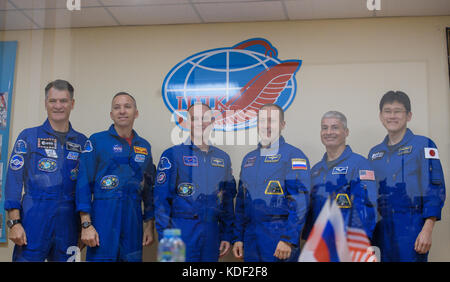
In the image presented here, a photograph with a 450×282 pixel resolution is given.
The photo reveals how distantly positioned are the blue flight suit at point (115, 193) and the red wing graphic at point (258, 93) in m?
0.75

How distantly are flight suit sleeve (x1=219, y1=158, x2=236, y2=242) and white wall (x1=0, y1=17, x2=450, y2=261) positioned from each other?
0.14m

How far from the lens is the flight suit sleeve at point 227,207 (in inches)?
142

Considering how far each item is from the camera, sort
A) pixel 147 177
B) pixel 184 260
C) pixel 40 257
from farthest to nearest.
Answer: pixel 147 177 < pixel 40 257 < pixel 184 260

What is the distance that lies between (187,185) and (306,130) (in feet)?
3.36

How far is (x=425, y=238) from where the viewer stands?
3475mm

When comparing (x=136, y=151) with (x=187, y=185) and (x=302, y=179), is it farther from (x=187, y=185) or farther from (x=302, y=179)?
(x=302, y=179)

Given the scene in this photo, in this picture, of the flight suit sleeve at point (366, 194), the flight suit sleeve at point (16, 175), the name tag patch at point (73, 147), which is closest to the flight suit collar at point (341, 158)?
the flight suit sleeve at point (366, 194)

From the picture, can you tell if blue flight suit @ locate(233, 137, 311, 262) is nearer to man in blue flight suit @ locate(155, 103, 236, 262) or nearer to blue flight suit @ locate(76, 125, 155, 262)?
man in blue flight suit @ locate(155, 103, 236, 262)

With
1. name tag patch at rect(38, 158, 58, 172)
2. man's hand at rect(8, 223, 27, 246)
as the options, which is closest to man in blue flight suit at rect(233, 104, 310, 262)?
name tag patch at rect(38, 158, 58, 172)

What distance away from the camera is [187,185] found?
11.7ft

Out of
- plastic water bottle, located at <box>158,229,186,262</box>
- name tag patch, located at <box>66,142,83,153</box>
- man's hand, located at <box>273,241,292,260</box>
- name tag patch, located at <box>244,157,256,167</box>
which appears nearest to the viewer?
plastic water bottle, located at <box>158,229,186,262</box>

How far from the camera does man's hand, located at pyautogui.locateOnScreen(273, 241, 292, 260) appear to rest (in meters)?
3.37

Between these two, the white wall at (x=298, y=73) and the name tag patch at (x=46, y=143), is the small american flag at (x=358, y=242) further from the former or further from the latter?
the name tag patch at (x=46, y=143)
